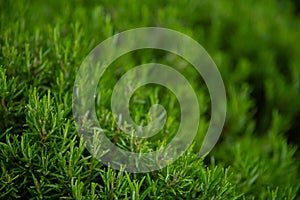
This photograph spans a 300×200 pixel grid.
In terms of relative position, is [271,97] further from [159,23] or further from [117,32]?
[117,32]

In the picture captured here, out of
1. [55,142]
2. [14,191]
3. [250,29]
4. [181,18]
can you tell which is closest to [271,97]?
[250,29]

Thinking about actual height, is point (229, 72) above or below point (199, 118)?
above

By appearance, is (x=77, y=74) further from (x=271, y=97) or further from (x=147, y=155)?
(x=271, y=97)

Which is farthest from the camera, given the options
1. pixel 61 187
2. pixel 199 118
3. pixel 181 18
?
pixel 181 18

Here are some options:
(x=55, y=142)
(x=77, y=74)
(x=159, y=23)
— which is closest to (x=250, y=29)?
(x=159, y=23)

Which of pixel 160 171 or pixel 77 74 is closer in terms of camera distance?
pixel 160 171

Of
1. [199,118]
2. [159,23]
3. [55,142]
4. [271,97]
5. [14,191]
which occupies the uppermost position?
[159,23]

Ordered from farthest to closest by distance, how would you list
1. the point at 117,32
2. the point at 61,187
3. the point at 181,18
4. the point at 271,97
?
1. the point at 181,18
2. the point at 271,97
3. the point at 117,32
4. the point at 61,187
